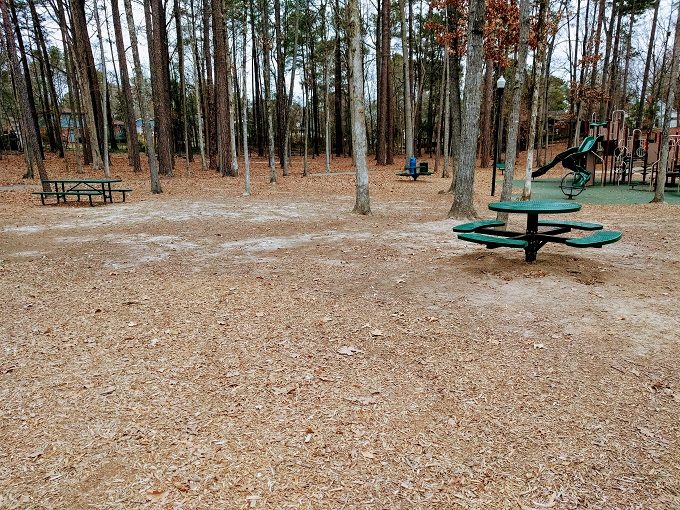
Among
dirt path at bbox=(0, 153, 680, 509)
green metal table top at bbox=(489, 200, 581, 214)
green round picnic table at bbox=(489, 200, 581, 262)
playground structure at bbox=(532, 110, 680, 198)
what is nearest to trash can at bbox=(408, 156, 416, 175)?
playground structure at bbox=(532, 110, 680, 198)

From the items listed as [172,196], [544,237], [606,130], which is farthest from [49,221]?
[606,130]

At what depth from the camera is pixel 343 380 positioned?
292 cm

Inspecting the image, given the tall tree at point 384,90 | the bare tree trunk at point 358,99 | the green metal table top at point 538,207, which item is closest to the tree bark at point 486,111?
the tall tree at point 384,90

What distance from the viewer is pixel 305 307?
4227mm

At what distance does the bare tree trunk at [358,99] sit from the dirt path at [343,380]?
378 cm

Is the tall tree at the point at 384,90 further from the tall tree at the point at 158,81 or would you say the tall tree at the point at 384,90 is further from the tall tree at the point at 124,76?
the tall tree at the point at 124,76

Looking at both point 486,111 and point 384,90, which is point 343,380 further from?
point 486,111

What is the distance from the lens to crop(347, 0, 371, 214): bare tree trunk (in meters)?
8.97

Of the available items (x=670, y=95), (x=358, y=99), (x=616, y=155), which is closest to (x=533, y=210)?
(x=358, y=99)

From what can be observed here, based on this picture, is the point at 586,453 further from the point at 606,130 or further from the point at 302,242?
the point at 606,130

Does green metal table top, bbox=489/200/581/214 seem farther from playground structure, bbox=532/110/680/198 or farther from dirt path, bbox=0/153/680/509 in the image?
playground structure, bbox=532/110/680/198

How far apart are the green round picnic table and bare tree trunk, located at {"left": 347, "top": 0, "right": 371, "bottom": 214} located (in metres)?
4.63

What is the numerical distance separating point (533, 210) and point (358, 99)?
18.4 feet

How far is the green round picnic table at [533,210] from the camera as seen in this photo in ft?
15.6
